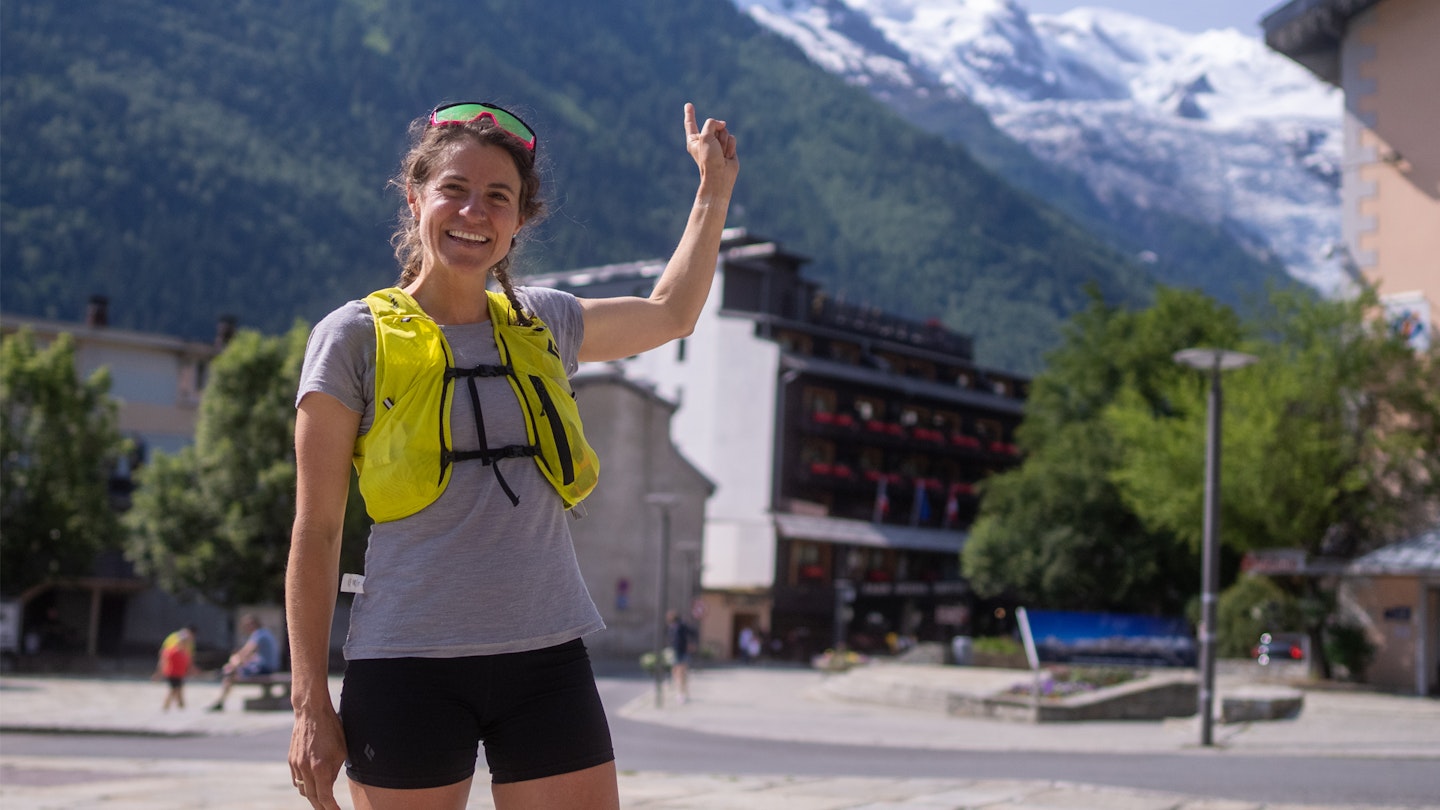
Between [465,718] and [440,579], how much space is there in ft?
0.93

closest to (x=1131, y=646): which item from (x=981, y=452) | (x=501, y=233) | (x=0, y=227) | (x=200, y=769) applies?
(x=200, y=769)

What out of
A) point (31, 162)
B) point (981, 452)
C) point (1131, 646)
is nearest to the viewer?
point (1131, 646)

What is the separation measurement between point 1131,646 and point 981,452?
49.6 m

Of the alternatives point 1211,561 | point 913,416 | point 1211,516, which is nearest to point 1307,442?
point 1211,516

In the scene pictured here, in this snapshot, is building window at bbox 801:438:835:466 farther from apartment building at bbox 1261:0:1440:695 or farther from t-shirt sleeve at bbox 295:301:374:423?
t-shirt sleeve at bbox 295:301:374:423

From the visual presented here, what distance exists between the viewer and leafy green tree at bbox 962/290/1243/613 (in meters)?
53.2

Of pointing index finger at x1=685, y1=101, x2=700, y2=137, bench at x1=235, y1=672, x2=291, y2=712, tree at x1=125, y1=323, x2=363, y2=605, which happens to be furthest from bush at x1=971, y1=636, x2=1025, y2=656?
pointing index finger at x1=685, y1=101, x2=700, y2=137

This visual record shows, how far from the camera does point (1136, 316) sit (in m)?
55.7

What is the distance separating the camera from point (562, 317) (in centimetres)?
355

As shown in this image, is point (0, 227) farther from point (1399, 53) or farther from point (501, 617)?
point (501, 617)

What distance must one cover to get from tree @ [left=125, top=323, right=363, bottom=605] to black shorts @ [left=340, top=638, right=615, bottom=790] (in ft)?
138

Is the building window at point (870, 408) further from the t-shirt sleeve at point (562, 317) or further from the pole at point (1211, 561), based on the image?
the t-shirt sleeve at point (562, 317)

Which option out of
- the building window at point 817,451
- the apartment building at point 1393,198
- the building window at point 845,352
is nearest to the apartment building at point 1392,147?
the apartment building at point 1393,198

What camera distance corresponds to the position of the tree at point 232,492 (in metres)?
44.3
